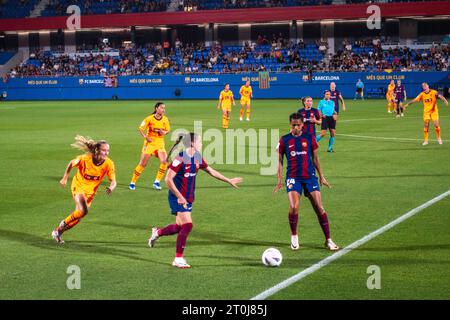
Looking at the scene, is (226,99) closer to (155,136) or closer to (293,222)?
(155,136)

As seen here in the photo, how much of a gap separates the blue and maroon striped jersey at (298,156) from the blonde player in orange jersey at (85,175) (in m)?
2.98

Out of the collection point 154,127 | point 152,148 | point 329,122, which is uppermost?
point 154,127

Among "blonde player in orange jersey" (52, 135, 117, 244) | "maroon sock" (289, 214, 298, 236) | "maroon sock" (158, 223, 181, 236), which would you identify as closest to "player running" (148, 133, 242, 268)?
"maroon sock" (158, 223, 181, 236)

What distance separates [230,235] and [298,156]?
2.02 meters

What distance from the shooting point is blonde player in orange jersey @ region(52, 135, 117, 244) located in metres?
12.0

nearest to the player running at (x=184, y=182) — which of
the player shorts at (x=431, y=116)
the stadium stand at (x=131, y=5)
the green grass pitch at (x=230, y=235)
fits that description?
the green grass pitch at (x=230, y=235)

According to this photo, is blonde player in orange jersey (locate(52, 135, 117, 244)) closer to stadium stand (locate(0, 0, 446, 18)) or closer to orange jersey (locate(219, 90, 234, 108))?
orange jersey (locate(219, 90, 234, 108))

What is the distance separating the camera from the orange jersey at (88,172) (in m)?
12.2

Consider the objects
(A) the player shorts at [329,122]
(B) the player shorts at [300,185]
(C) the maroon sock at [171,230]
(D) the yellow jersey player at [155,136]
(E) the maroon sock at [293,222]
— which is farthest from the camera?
(A) the player shorts at [329,122]

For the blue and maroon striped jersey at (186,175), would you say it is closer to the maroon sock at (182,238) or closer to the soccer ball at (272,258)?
the maroon sock at (182,238)

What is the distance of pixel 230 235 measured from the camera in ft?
41.1

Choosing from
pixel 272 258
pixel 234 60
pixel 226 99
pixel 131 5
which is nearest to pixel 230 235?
pixel 272 258

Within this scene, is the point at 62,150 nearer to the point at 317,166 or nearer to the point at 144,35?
the point at 317,166

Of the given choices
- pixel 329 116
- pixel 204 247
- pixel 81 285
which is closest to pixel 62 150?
pixel 329 116
